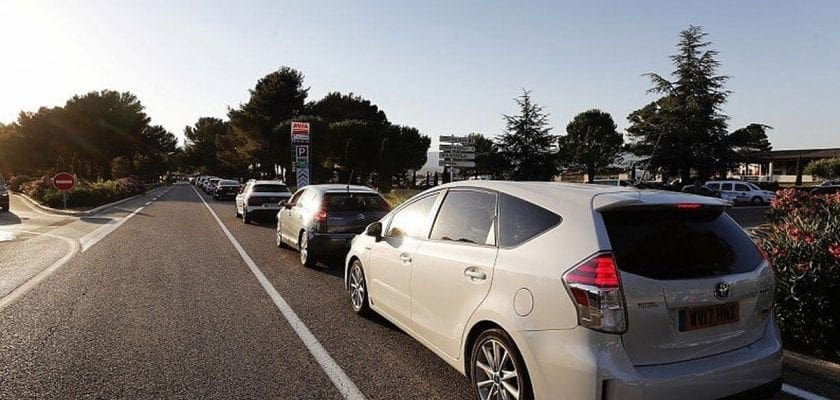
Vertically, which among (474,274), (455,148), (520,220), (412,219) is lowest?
(474,274)

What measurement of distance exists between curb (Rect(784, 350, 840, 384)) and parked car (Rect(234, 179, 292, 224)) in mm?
14588

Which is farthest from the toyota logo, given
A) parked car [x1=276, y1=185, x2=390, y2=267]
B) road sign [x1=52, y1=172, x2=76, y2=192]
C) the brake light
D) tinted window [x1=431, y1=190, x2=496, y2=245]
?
road sign [x1=52, y1=172, x2=76, y2=192]

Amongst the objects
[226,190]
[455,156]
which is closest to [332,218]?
[455,156]

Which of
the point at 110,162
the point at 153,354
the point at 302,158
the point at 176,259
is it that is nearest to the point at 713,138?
the point at 302,158

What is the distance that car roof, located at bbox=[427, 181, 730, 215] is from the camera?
3.02 metres

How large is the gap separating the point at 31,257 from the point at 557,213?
10.8m

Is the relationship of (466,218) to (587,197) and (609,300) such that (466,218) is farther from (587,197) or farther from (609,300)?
(609,300)

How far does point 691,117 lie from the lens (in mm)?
41125

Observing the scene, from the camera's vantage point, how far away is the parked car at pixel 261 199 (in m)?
17.1

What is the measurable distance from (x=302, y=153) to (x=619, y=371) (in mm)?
22363

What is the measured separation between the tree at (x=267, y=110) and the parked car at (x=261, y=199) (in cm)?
3714

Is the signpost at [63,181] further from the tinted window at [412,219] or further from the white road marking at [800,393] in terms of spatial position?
the white road marking at [800,393]

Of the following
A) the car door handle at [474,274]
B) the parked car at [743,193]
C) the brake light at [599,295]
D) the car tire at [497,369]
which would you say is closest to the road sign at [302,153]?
the car door handle at [474,274]

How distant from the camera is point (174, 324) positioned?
18.1ft
